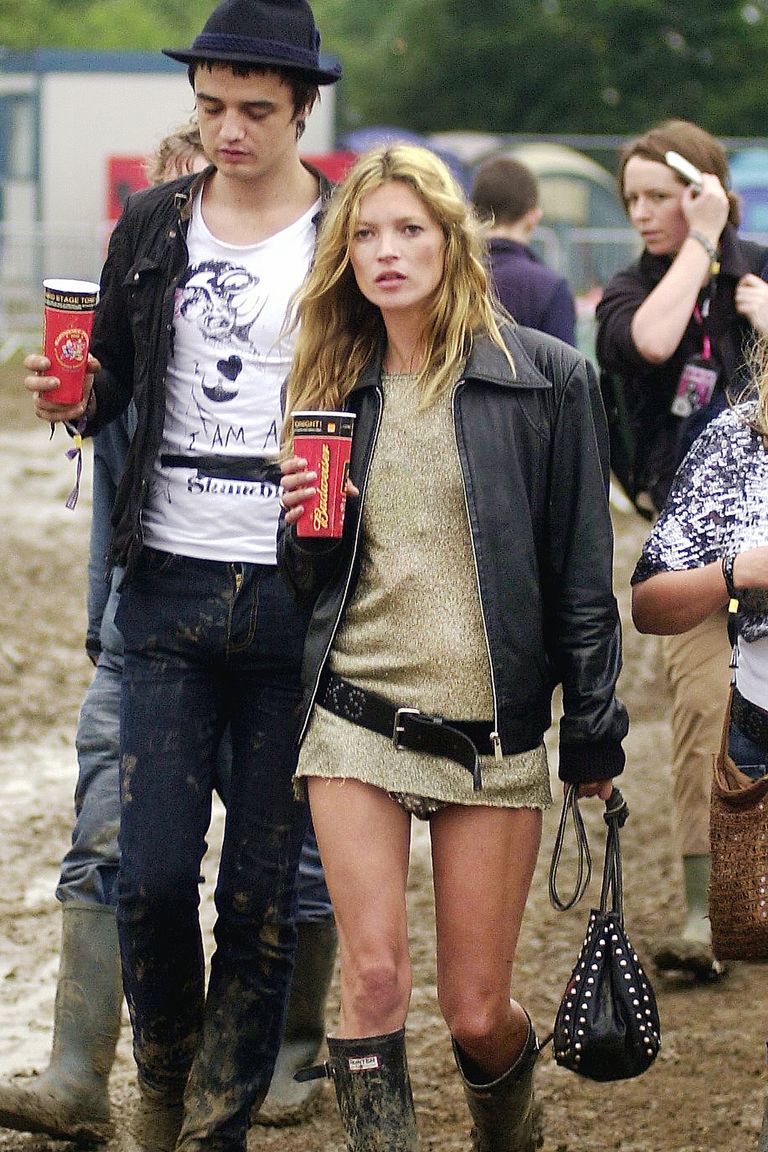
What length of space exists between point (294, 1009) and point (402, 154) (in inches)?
82.2

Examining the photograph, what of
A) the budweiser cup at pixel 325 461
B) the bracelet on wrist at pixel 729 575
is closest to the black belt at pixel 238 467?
the budweiser cup at pixel 325 461

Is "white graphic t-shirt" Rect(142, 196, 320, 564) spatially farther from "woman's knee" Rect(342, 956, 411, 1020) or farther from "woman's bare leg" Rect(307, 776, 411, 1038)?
"woman's knee" Rect(342, 956, 411, 1020)

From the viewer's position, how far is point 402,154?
3387 millimetres

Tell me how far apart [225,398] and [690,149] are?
205 cm

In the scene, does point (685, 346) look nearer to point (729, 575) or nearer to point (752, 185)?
point (729, 575)

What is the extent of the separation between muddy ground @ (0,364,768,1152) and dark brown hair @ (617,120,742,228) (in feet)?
7.32

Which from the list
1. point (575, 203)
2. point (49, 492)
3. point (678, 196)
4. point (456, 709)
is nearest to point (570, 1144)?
point (456, 709)

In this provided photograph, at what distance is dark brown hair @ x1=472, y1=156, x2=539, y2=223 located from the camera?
6.34 m

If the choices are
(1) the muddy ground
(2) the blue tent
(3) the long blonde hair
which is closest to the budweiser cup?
(3) the long blonde hair

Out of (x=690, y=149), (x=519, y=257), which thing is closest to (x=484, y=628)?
(x=690, y=149)

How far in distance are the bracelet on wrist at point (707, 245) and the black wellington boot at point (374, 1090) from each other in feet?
8.14

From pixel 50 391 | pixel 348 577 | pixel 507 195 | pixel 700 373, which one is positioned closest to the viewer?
pixel 348 577

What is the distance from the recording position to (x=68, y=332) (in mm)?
3344

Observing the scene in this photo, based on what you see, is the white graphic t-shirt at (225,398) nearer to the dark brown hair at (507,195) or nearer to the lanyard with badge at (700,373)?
the lanyard with badge at (700,373)
